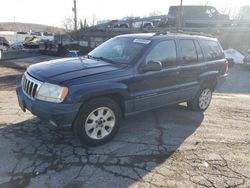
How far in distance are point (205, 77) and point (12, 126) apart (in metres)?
3.98

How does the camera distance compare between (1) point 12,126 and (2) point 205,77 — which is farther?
(2) point 205,77

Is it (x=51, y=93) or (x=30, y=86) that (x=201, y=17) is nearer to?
(x=30, y=86)

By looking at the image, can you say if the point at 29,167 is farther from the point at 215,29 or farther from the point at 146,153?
the point at 215,29

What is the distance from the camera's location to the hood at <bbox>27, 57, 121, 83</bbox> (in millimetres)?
4227

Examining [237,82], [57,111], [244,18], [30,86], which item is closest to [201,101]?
[57,111]

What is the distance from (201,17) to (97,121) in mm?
20498

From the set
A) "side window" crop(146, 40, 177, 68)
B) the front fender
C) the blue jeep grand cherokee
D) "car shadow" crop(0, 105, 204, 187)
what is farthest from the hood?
"car shadow" crop(0, 105, 204, 187)

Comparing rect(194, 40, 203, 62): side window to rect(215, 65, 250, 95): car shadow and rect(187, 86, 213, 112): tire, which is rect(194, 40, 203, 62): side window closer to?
rect(187, 86, 213, 112): tire

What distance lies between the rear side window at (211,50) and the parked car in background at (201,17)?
16003mm

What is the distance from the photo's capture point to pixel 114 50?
541cm

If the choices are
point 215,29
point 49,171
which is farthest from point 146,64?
point 215,29

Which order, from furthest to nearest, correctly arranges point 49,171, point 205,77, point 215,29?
point 215,29
point 205,77
point 49,171

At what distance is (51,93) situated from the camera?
4098 millimetres

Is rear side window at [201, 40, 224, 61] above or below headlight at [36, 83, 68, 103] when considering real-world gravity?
above
